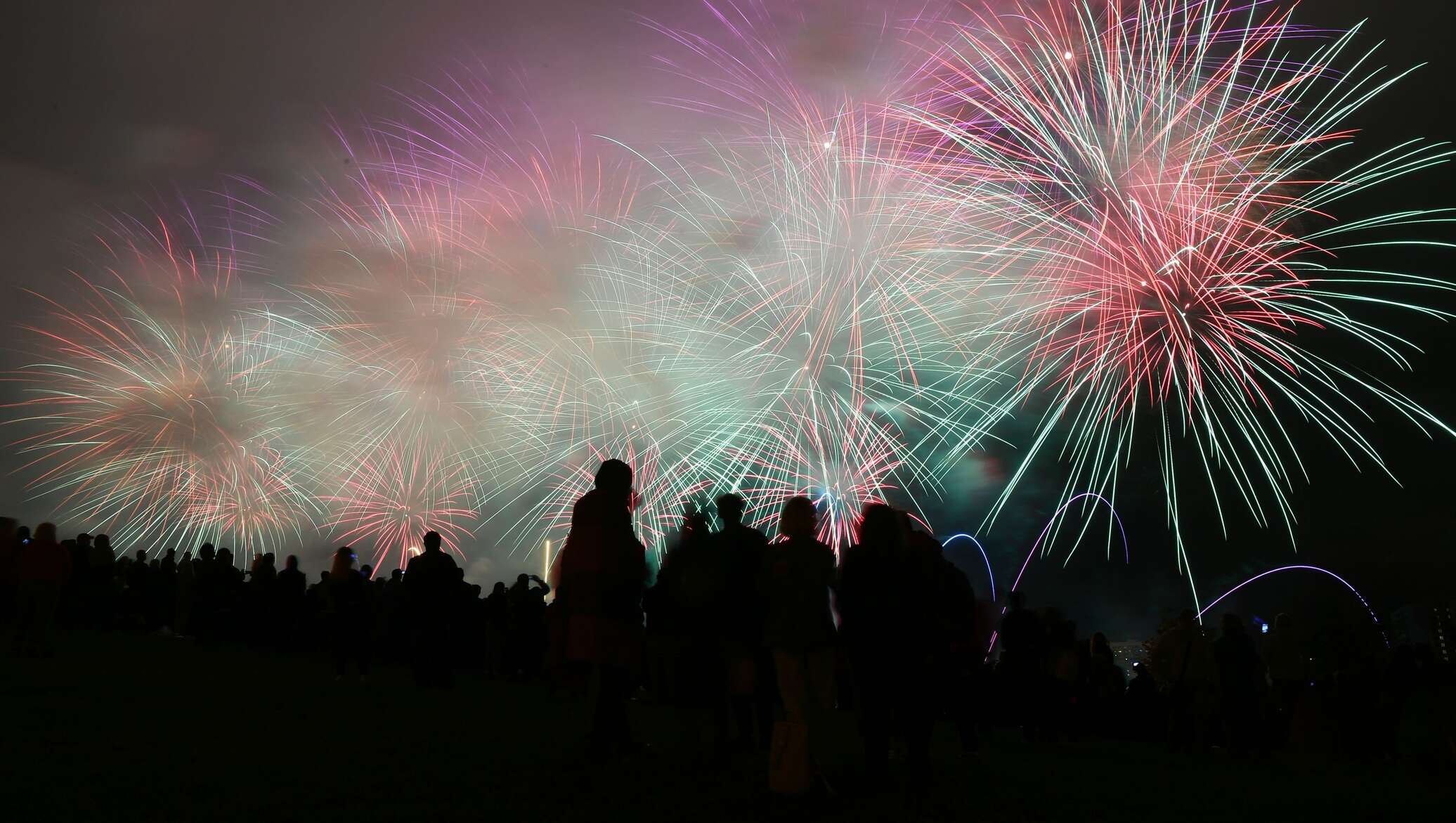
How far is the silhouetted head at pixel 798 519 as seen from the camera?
260 inches

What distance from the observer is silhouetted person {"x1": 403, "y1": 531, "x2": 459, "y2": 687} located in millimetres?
12141

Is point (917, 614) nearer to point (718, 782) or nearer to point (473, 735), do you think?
point (718, 782)

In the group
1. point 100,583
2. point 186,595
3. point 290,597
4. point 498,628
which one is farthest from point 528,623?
point 100,583

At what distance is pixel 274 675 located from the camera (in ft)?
40.3

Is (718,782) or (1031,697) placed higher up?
(1031,697)

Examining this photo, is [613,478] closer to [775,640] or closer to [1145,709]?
[775,640]

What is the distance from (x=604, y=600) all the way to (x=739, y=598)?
3.72 ft

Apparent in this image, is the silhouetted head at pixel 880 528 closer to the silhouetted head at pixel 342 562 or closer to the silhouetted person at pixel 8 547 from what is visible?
the silhouetted head at pixel 342 562

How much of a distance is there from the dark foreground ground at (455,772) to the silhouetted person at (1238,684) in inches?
25.4

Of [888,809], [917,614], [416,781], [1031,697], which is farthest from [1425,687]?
[416,781]

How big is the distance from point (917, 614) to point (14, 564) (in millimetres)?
11131

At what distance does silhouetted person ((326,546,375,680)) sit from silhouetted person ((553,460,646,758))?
23.3 feet

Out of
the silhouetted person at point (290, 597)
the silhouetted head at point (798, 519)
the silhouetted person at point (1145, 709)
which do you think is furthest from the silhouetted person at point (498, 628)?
the silhouetted head at point (798, 519)

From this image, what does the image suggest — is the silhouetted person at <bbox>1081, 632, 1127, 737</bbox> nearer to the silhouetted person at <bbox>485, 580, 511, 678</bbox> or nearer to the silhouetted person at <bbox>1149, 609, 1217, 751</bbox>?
the silhouetted person at <bbox>1149, 609, 1217, 751</bbox>
